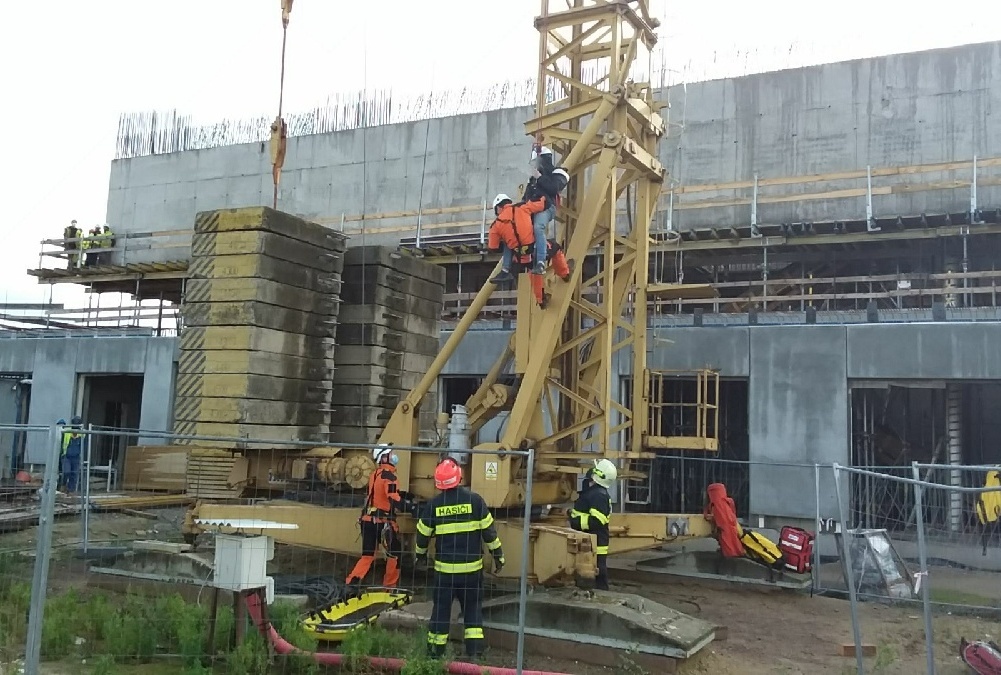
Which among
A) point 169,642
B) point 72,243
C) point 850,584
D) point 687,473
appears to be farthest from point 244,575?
point 72,243

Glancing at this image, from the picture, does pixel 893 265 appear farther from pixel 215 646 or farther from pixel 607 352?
pixel 215 646

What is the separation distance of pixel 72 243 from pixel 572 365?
2308 cm

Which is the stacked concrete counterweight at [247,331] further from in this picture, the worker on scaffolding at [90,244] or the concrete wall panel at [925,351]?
the worker on scaffolding at [90,244]

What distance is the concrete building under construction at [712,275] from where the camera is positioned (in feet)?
44.7

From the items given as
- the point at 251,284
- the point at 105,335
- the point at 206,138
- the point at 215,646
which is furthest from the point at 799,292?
the point at 206,138

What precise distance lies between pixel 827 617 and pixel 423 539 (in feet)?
17.6

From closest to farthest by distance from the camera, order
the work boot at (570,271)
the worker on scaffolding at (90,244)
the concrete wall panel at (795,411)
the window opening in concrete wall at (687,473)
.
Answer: the work boot at (570,271) → the concrete wall panel at (795,411) → the window opening in concrete wall at (687,473) → the worker on scaffolding at (90,244)

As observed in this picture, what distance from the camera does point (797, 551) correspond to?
10.8m

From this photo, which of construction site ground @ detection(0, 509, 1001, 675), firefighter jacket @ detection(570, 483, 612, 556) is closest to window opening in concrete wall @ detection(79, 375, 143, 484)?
construction site ground @ detection(0, 509, 1001, 675)

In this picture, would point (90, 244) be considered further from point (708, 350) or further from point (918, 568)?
point (918, 568)

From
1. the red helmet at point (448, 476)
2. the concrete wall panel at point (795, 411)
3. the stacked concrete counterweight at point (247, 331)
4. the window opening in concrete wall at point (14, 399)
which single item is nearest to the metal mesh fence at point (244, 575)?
the red helmet at point (448, 476)

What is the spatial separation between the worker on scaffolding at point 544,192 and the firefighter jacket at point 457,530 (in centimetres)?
282

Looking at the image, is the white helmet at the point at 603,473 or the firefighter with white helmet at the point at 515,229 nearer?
the firefighter with white helmet at the point at 515,229

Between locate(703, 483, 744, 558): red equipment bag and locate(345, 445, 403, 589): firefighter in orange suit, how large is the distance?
3.98 m
